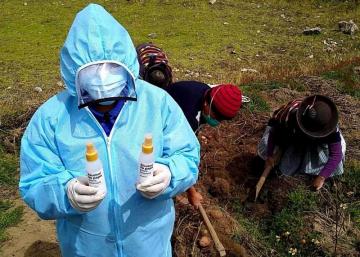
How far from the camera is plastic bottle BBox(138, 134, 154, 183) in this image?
164cm

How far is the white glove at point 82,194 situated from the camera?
5.27ft

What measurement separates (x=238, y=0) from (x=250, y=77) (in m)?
6.30

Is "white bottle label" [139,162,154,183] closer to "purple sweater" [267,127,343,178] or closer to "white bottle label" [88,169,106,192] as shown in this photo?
"white bottle label" [88,169,106,192]

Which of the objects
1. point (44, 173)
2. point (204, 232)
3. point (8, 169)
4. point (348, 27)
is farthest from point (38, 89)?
point (348, 27)

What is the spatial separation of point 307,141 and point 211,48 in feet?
18.2

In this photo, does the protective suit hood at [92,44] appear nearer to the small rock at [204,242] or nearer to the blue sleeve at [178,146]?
the blue sleeve at [178,146]

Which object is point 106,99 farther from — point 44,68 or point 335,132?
point 44,68

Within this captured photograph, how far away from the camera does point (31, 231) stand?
361 cm

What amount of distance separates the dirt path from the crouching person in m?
1.73

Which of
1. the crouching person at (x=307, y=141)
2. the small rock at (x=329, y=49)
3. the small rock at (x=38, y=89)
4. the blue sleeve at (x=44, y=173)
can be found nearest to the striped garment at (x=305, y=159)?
the crouching person at (x=307, y=141)

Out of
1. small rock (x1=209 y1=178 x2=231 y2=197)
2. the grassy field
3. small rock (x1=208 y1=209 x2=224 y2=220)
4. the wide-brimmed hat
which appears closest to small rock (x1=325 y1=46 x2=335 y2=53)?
the grassy field

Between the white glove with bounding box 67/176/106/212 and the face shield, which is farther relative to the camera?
the face shield

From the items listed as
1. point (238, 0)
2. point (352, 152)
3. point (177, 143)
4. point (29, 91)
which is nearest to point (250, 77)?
point (352, 152)

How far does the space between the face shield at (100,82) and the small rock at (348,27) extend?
27.8 ft
